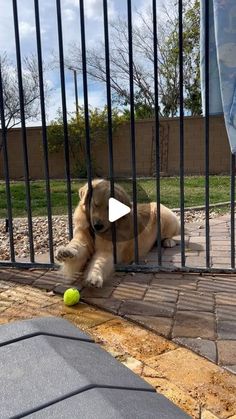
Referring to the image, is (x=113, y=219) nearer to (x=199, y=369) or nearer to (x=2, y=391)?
(x=199, y=369)

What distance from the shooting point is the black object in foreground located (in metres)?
0.96

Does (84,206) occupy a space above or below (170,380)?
above

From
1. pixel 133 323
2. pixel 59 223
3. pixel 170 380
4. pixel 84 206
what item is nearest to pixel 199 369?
pixel 170 380

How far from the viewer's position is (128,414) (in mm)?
947

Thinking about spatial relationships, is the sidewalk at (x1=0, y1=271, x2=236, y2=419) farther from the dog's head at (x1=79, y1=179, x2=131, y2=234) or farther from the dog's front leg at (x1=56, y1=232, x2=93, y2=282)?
the dog's head at (x1=79, y1=179, x2=131, y2=234)

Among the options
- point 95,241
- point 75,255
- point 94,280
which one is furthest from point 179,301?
point 95,241

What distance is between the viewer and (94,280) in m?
2.95

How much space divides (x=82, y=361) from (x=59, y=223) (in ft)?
15.0

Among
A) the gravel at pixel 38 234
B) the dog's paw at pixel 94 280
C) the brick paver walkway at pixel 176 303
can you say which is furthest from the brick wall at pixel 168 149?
the dog's paw at pixel 94 280

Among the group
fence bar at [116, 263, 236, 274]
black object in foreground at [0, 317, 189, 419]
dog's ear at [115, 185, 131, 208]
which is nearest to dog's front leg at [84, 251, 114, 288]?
fence bar at [116, 263, 236, 274]

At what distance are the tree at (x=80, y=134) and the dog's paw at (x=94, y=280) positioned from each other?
11.8m

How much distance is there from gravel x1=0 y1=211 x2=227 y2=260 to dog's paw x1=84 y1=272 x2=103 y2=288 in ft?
3.97

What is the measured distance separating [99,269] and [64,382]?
2022 mm

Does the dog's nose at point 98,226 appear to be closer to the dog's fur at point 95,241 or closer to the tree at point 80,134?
the dog's fur at point 95,241
